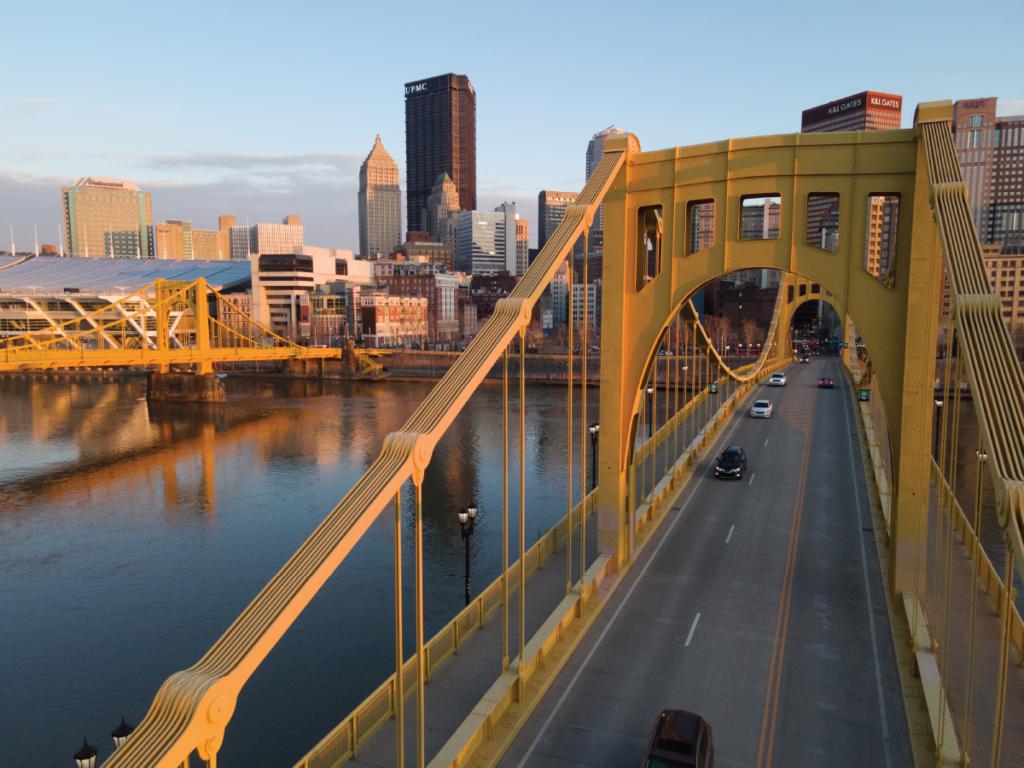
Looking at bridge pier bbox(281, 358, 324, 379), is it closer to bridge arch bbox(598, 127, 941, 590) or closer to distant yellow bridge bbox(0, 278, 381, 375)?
distant yellow bridge bbox(0, 278, 381, 375)

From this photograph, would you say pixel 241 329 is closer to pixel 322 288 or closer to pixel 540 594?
pixel 322 288

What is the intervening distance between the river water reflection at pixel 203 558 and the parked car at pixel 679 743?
34.3 ft

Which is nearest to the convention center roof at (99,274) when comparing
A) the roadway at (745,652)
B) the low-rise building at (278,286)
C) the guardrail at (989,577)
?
the low-rise building at (278,286)

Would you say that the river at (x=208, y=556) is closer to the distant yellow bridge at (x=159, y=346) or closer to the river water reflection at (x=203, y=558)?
the river water reflection at (x=203, y=558)

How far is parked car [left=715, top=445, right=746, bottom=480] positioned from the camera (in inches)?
1310

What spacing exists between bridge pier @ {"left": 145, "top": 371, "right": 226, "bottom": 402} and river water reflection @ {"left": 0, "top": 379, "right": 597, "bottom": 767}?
18.4 meters

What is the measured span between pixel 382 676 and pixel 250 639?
1670 centimetres

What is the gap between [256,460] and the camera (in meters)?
54.8

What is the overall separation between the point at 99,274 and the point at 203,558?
175 meters

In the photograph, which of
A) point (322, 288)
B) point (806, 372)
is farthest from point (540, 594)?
point (322, 288)

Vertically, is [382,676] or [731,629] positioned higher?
[731,629]

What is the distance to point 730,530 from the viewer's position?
83.1 ft

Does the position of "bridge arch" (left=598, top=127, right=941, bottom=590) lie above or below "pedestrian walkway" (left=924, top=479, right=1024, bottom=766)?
above

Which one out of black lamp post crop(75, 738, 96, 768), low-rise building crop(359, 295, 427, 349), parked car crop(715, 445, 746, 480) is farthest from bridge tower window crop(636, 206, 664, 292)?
low-rise building crop(359, 295, 427, 349)
